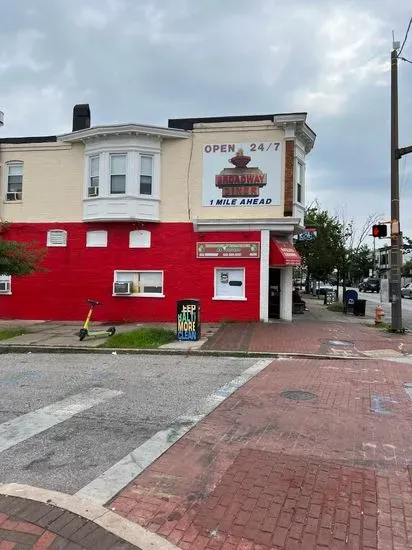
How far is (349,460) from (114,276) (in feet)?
49.7

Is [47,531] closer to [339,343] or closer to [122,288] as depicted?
[339,343]

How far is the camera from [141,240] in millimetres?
18906

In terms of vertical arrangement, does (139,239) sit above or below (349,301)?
above

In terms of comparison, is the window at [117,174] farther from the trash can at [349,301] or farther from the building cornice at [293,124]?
the trash can at [349,301]

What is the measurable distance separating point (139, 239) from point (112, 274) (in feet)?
5.67

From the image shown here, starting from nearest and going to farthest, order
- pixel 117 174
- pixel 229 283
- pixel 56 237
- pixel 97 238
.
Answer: pixel 229 283
pixel 117 174
pixel 97 238
pixel 56 237

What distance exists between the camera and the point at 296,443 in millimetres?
5387

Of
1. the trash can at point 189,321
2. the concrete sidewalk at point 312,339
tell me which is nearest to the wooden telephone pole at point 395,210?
the concrete sidewalk at point 312,339

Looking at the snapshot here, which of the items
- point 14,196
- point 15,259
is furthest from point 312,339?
point 14,196

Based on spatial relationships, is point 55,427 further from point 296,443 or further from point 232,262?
point 232,262

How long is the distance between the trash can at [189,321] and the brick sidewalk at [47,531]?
9.61 metres

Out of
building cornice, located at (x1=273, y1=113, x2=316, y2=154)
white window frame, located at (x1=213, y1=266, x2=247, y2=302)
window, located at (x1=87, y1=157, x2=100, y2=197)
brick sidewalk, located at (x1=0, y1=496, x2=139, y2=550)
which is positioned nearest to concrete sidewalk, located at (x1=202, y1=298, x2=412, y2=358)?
white window frame, located at (x1=213, y1=266, x2=247, y2=302)

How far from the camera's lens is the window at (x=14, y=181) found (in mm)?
20000

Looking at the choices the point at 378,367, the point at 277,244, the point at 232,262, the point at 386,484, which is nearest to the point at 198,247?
the point at 232,262
